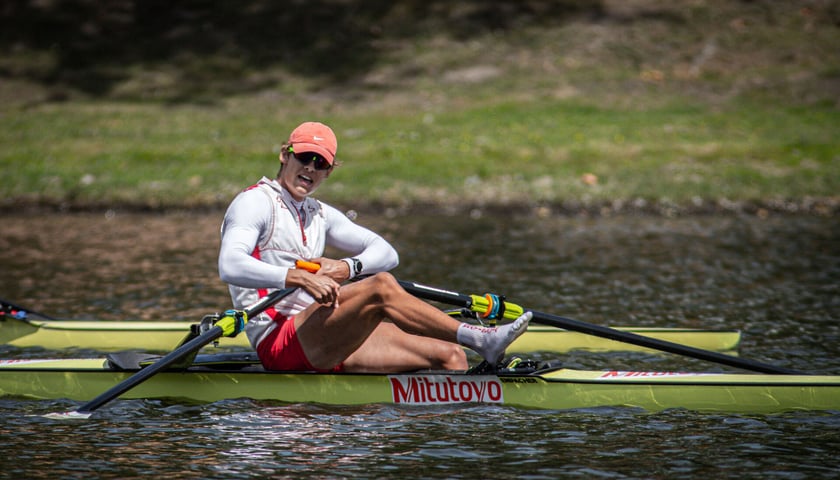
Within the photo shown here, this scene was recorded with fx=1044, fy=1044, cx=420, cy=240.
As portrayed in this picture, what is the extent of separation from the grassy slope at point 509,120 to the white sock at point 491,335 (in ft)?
42.4

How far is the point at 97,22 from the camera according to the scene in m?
33.3

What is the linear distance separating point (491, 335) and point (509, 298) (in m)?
4.86

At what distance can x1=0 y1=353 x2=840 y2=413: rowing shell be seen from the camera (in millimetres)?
7910

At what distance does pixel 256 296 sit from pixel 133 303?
5.08 metres

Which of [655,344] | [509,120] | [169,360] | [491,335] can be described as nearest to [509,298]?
[655,344]

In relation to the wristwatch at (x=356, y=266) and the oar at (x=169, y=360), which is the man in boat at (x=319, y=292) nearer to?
the wristwatch at (x=356, y=266)

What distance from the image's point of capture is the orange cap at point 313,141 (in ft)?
26.8

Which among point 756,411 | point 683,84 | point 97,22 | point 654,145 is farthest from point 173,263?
point 97,22

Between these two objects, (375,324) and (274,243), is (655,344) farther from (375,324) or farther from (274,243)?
(274,243)

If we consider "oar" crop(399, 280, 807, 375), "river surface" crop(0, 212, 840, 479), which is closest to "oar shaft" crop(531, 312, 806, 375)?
"oar" crop(399, 280, 807, 375)

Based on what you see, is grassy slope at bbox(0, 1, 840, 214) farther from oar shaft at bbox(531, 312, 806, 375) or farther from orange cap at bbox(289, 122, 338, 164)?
orange cap at bbox(289, 122, 338, 164)

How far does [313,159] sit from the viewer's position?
824 cm

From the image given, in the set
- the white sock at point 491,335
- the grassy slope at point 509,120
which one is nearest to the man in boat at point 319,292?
the white sock at point 491,335

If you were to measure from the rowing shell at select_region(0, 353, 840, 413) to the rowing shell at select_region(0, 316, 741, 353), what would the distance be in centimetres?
197
